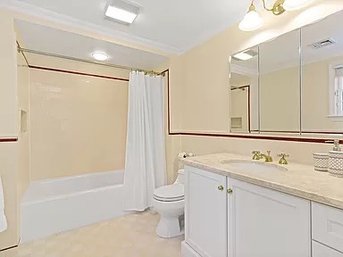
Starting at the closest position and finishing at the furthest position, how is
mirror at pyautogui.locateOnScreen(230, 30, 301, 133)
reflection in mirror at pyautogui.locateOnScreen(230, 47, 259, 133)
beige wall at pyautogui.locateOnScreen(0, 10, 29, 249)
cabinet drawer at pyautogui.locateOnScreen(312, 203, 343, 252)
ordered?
1. cabinet drawer at pyautogui.locateOnScreen(312, 203, 343, 252)
2. mirror at pyautogui.locateOnScreen(230, 30, 301, 133)
3. beige wall at pyautogui.locateOnScreen(0, 10, 29, 249)
4. reflection in mirror at pyautogui.locateOnScreen(230, 47, 259, 133)

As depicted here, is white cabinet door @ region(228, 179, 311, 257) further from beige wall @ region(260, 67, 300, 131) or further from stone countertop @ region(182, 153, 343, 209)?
beige wall @ region(260, 67, 300, 131)

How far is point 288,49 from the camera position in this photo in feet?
5.51

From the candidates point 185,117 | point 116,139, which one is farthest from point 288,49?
point 116,139

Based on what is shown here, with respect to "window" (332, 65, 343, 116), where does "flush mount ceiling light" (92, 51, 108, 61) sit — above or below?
above

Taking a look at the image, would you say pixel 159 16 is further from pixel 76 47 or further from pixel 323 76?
pixel 323 76

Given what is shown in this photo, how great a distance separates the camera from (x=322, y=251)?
2.80ft

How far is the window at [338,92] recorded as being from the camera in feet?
4.62

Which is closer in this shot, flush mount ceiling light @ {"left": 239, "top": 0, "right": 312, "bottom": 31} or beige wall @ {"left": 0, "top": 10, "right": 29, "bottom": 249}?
flush mount ceiling light @ {"left": 239, "top": 0, "right": 312, "bottom": 31}

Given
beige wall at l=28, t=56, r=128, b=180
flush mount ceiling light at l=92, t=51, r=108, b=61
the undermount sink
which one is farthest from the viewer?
beige wall at l=28, t=56, r=128, b=180

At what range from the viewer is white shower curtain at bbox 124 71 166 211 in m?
2.68

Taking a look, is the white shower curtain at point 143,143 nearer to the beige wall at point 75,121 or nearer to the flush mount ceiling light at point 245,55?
the beige wall at point 75,121

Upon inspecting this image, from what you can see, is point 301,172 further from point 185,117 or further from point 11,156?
point 11,156

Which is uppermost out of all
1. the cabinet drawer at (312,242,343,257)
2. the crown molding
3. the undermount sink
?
the crown molding

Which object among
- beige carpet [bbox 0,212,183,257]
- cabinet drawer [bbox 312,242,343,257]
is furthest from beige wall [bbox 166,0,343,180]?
beige carpet [bbox 0,212,183,257]
